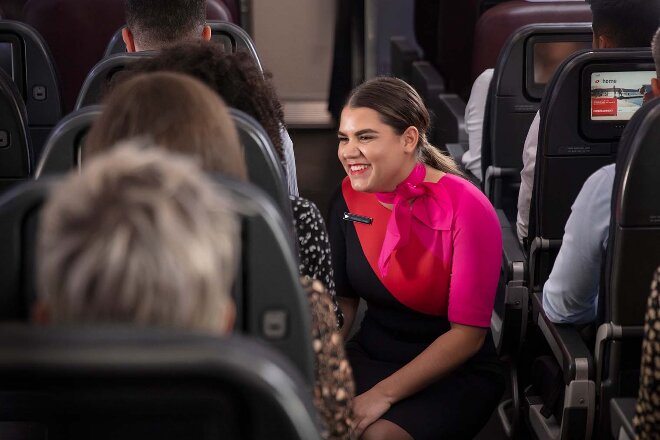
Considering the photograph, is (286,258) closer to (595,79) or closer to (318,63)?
(595,79)

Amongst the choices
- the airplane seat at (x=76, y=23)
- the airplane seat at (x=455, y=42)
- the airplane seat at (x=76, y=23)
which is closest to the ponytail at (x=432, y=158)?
the airplane seat at (x=76, y=23)

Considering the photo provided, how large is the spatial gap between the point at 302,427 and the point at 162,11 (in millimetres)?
1834

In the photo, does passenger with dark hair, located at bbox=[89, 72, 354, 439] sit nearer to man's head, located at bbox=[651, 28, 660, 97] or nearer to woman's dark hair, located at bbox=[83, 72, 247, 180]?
woman's dark hair, located at bbox=[83, 72, 247, 180]

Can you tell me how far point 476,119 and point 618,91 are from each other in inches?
49.1

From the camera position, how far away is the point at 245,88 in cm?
177

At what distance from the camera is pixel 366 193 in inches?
98.7

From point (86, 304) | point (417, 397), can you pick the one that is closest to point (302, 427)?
point (86, 304)

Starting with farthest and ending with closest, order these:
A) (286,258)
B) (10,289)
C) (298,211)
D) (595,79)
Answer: (595,79), (298,211), (10,289), (286,258)

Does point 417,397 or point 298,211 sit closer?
point 298,211

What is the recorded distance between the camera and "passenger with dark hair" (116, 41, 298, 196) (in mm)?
1761

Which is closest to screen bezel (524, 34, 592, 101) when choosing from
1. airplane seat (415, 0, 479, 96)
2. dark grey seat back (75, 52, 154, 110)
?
dark grey seat back (75, 52, 154, 110)

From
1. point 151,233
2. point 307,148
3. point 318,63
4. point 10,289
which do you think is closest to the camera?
point 151,233

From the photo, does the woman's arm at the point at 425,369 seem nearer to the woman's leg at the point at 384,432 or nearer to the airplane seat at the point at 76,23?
the woman's leg at the point at 384,432

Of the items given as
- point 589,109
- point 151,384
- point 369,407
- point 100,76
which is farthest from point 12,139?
point 151,384
